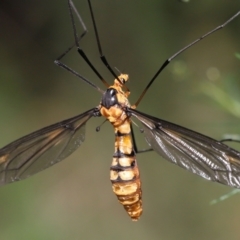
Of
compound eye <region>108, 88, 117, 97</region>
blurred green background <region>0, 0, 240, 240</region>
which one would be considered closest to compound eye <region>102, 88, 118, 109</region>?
compound eye <region>108, 88, 117, 97</region>

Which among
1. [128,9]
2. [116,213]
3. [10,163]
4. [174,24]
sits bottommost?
[10,163]

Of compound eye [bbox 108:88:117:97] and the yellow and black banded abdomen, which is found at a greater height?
compound eye [bbox 108:88:117:97]

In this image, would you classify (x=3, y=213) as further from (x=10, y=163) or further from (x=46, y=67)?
(x=10, y=163)

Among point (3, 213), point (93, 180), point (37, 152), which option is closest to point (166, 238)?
point (93, 180)

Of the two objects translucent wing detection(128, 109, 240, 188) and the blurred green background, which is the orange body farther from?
the blurred green background

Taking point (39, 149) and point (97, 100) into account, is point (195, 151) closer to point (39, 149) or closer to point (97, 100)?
point (39, 149)

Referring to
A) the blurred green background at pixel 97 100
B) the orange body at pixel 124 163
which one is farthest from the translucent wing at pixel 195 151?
the blurred green background at pixel 97 100

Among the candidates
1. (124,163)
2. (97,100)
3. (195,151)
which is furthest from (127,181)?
(97,100)
